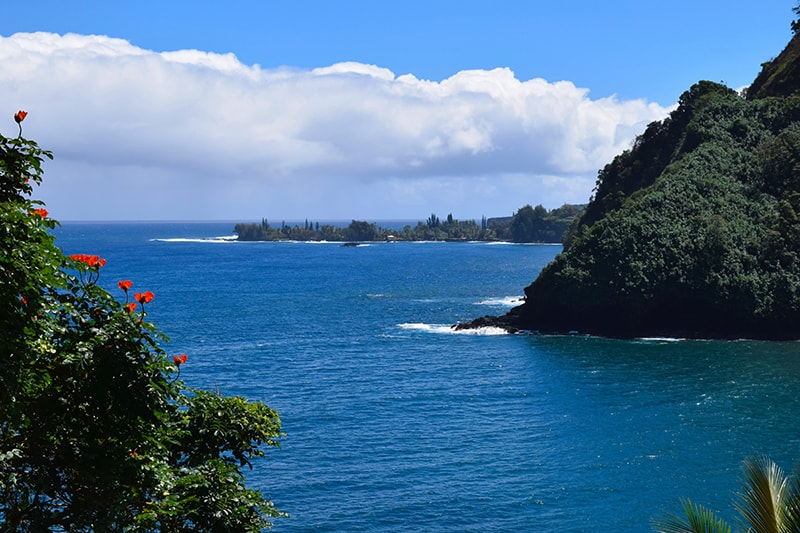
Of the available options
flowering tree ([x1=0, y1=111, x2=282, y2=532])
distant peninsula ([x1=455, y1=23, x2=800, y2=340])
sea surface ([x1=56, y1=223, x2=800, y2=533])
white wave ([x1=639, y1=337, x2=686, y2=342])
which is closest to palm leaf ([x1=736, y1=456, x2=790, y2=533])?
flowering tree ([x1=0, y1=111, x2=282, y2=532])

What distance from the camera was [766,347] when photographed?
247ft

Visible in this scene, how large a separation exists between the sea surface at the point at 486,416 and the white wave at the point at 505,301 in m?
11.0

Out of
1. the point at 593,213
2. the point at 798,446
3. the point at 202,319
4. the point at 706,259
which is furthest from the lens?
the point at 593,213

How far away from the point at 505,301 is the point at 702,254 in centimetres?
3566

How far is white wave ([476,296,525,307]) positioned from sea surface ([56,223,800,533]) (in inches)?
432

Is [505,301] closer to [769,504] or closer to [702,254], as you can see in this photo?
[702,254]

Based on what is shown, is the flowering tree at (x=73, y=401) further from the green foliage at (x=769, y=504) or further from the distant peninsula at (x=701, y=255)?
the distant peninsula at (x=701, y=255)

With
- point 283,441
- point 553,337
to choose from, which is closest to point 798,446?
point 283,441

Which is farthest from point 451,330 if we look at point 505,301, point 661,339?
point 505,301

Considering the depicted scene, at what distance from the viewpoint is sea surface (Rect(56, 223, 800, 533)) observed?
3888 cm

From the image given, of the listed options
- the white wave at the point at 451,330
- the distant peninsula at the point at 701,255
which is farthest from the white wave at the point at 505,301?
the white wave at the point at 451,330

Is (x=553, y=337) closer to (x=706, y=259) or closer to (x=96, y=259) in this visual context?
(x=706, y=259)

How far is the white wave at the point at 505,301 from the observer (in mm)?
111562

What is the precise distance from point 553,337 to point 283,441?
141ft
